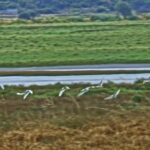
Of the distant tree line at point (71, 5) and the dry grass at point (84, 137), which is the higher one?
the dry grass at point (84, 137)

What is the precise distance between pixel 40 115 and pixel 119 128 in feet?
9.01

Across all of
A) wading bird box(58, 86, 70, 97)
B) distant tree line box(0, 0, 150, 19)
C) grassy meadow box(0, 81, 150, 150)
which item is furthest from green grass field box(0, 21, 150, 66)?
distant tree line box(0, 0, 150, 19)

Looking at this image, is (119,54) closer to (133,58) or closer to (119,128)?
(133,58)

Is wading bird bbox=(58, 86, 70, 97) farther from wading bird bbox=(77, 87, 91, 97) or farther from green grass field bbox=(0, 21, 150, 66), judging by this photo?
green grass field bbox=(0, 21, 150, 66)

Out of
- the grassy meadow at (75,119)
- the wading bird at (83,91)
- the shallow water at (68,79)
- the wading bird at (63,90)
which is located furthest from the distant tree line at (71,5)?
the grassy meadow at (75,119)

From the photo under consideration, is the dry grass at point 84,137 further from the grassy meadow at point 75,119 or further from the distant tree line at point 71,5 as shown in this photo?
the distant tree line at point 71,5

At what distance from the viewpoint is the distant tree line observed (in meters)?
64.2

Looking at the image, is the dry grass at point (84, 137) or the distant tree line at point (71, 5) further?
the distant tree line at point (71, 5)

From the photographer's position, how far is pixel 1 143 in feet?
30.3

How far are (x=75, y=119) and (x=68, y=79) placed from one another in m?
7.51

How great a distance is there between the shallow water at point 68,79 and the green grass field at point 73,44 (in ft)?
11.5

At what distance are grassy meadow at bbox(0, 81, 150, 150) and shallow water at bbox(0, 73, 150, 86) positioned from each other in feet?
4.97

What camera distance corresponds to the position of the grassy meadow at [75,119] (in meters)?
9.23

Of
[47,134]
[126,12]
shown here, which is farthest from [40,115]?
[126,12]
